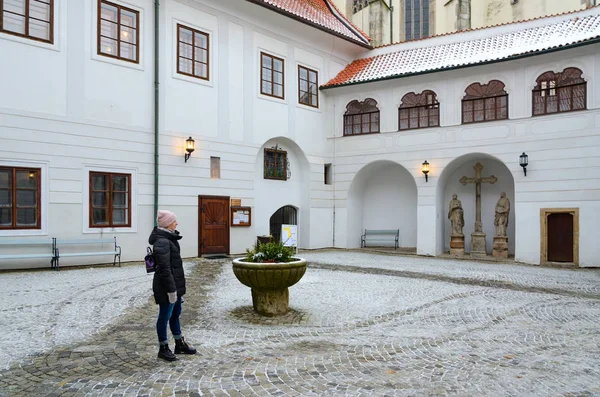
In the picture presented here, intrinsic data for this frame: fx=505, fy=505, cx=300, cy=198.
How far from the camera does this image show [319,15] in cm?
2197

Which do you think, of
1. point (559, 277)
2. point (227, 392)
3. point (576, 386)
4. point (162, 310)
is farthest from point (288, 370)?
point (559, 277)

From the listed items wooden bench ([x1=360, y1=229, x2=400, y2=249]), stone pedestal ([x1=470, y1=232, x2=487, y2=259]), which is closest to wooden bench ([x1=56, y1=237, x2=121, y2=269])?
wooden bench ([x1=360, y1=229, x2=400, y2=249])

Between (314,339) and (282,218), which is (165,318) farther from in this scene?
(282,218)

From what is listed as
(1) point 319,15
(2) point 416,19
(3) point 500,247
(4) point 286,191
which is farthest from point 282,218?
(2) point 416,19

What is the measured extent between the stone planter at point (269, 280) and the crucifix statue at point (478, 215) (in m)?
12.7

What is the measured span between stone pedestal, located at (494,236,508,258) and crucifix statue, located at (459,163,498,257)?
0.50 metres

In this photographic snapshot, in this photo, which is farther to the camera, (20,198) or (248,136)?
(248,136)

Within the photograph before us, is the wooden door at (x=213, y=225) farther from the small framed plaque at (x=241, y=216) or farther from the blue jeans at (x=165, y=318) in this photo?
the blue jeans at (x=165, y=318)

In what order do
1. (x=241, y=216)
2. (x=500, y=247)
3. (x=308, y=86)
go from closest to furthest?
(x=241, y=216) < (x=500, y=247) < (x=308, y=86)

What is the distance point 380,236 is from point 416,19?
17.0m

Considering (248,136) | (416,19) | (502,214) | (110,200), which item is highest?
(416,19)

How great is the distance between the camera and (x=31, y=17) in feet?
43.3

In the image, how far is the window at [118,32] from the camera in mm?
14523

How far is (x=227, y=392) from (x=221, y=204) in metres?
13.2
